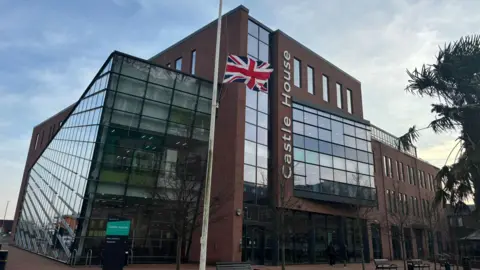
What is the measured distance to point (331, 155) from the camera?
32.4 meters

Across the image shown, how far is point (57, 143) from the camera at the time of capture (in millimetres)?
36719

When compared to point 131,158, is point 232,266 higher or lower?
lower

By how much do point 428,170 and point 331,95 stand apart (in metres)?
32.7

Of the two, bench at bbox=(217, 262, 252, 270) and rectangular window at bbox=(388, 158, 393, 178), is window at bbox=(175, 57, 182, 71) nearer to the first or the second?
bench at bbox=(217, 262, 252, 270)

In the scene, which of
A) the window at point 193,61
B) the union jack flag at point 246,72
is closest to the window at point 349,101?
the window at point 193,61

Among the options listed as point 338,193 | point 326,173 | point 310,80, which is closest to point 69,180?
point 326,173

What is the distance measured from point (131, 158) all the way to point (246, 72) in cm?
1190

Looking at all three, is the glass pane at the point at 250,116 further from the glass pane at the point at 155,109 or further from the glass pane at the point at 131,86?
the glass pane at the point at 131,86

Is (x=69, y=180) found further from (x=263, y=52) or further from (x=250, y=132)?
(x=263, y=52)

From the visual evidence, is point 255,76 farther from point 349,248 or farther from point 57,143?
point 57,143

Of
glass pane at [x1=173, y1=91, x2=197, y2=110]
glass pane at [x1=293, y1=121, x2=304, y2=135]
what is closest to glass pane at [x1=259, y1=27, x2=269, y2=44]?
glass pane at [x1=293, y1=121, x2=304, y2=135]

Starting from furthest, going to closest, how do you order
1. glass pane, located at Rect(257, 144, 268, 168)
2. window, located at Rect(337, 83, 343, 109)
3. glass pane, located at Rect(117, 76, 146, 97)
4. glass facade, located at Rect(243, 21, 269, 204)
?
1. window, located at Rect(337, 83, 343, 109)
2. glass pane, located at Rect(257, 144, 268, 168)
3. glass facade, located at Rect(243, 21, 269, 204)
4. glass pane, located at Rect(117, 76, 146, 97)

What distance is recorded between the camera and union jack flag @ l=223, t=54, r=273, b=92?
1482cm

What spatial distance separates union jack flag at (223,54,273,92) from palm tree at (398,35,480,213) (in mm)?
6167
